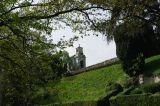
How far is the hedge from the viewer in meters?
31.2

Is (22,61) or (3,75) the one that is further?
(3,75)

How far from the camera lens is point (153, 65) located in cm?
→ 4800

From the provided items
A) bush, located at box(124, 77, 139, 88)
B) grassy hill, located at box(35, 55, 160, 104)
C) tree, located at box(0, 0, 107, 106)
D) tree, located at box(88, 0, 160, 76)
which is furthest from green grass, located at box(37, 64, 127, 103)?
tree, located at box(0, 0, 107, 106)

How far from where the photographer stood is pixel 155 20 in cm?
2658

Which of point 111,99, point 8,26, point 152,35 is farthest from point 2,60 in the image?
point 152,35

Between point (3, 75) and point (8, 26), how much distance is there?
12.8ft

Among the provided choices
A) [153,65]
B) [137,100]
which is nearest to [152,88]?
[137,100]

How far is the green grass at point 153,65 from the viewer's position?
4517cm

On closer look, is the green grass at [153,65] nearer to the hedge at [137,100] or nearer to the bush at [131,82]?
the bush at [131,82]

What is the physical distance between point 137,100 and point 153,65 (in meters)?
15.6

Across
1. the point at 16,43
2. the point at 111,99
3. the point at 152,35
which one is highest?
the point at 152,35

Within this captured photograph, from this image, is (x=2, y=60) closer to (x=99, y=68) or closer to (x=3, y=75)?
(x=3, y=75)

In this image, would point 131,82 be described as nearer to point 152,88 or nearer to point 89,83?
point 89,83

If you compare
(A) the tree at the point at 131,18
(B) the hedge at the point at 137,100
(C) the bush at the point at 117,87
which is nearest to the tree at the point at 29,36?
(A) the tree at the point at 131,18
